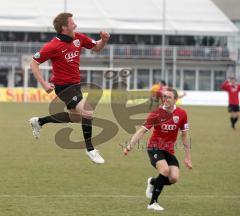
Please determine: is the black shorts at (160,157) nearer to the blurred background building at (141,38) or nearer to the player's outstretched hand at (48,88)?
the player's outstretched hand at (48,88)

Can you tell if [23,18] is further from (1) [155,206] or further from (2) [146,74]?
(1) [155,206]

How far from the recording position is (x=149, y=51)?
65062 mm

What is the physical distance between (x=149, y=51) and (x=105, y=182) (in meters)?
51.4

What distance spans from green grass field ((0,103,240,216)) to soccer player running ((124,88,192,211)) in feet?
1.39

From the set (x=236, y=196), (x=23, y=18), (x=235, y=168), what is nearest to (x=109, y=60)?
(x=23, y=18)

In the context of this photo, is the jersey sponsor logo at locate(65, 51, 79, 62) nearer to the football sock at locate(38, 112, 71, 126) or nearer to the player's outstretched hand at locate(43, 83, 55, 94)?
the player's outstretched hand at locate(43, 83, 55, 94)

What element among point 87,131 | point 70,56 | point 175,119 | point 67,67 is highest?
point 70,56

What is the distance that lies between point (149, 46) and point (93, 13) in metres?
6.35

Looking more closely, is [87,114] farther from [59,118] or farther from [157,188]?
[157,188]

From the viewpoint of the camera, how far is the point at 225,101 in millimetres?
53500

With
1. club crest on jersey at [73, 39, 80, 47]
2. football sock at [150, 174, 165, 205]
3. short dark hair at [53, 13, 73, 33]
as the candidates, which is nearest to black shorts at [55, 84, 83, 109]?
club crest on jersey at [73, 39, 80, 47]

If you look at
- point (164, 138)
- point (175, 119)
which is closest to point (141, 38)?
point (164, 138)

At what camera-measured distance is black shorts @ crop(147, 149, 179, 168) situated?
11523 mm

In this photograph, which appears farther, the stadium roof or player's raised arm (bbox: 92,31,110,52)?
the stadium roof
